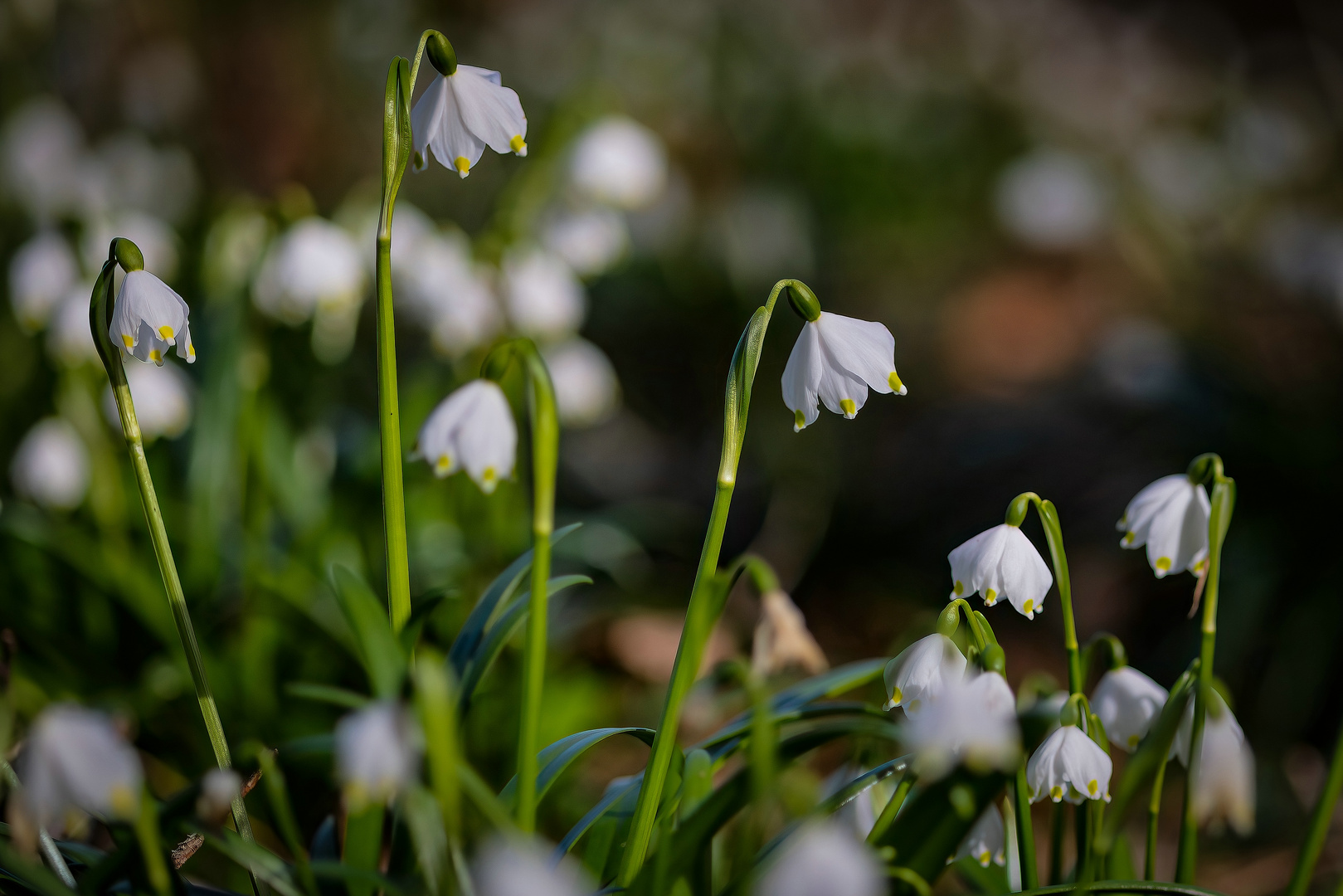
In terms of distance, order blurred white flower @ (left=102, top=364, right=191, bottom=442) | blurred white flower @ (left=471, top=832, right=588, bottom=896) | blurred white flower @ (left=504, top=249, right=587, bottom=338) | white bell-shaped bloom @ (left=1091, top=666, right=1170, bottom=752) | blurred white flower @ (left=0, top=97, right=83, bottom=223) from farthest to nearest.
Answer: blurred white flower @ (left=0, top=97, right=83, bottom=223)
blurred white flower @ (left=504, top=249, right=587, bottom=338)
blurred white flower @ (left=102, top=364, right=191, bottom=442)
white bell-shaped bloom @ (left=1091, top=666, right=1170, bottom=752)
blurred white flower @ (left=471, top=832, right=588, bottom=896)

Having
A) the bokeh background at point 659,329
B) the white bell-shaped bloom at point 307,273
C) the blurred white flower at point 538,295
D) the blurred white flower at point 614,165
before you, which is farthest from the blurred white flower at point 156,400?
the blurred white flower at point 614,165

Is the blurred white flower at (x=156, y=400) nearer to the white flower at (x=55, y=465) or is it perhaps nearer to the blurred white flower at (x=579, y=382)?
the white flower at (x=55, y=465)

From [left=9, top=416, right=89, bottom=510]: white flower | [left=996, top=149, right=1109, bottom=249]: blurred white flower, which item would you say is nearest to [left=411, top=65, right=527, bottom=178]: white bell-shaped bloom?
[left=9, top=416, right=89, bottom=510]: white flower

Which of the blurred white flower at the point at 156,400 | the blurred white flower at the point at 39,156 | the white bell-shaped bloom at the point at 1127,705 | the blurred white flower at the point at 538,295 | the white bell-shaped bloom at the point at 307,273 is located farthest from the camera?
the blurred white flower at the point at 39,156

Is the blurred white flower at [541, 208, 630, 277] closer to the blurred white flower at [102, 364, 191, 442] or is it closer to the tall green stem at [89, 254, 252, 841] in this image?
the blurred white flower at [102, 364, 191, 442]

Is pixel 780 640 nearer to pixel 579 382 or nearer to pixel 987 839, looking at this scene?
pixel 987 839

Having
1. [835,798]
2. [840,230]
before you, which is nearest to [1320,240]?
[840,230]
